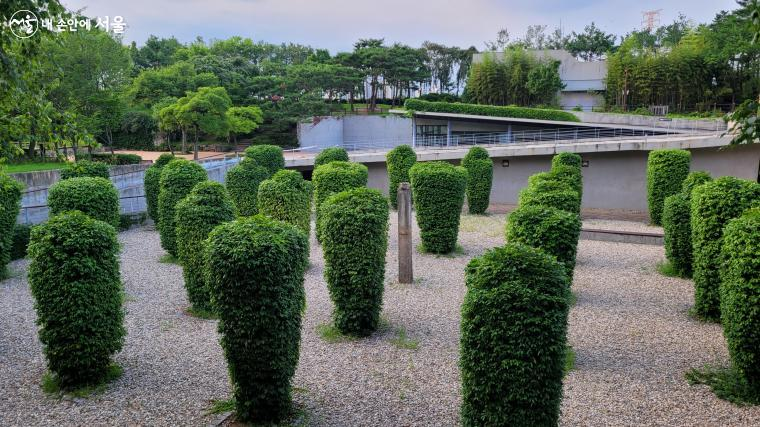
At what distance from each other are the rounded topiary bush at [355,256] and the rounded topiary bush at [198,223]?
6.69 feet

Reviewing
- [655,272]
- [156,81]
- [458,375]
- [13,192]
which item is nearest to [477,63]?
[156,81]

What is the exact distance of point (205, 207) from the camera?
10.8 metres

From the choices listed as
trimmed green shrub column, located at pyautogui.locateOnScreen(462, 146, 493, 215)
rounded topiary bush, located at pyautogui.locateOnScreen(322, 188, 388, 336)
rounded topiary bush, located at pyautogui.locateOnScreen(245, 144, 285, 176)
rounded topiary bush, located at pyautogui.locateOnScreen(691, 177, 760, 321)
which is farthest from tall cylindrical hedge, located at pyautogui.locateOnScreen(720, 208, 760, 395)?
rounded topiary bush, located at pyautogui.locateOnScreen(245, 144, 285, 176)

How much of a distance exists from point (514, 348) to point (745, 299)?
12.2 ft

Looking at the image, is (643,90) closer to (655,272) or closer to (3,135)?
(655,272)

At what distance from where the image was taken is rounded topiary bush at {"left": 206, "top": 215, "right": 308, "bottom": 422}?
271 inches

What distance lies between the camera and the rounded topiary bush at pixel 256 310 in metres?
6.87

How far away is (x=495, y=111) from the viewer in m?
43.2

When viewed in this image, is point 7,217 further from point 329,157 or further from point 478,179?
point 478,179

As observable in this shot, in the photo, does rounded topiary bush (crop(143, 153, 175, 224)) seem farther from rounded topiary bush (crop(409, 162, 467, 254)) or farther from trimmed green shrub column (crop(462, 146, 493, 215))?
trimmed green shrub column (crop(462, 146, 493, 215))

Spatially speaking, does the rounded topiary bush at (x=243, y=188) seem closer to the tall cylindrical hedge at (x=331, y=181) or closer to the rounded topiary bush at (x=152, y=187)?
the rounded topiary bush at (x=152, y=187)

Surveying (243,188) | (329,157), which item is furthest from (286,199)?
(329,157)

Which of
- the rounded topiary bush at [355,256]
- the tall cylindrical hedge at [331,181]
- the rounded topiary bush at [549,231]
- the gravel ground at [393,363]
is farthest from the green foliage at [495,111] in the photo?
the rounded topiary bush at [355,256]

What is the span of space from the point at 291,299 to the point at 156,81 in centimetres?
3971
